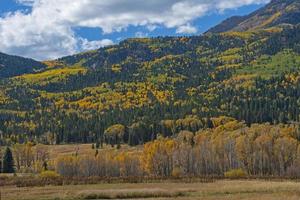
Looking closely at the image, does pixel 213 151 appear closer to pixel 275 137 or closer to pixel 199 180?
pixel 275 137

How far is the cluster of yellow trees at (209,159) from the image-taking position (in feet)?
510

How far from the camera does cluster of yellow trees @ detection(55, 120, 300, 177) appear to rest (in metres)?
156

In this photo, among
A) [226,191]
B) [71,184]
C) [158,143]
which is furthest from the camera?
[158,143]

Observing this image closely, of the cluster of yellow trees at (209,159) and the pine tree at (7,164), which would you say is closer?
the cluster of yellow trees at (209,159)

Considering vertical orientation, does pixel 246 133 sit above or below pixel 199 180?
above

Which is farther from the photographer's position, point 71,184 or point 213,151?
point 213,151

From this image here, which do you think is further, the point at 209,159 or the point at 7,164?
the point at 7,164

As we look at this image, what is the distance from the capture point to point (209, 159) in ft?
543

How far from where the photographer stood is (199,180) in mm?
105188

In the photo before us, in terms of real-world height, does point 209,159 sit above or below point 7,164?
below

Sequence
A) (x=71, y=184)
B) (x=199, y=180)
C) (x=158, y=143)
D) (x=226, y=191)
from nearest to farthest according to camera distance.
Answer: (x=226, y=191), (x=71, y=184), (x=199, y=180), (x=158, y=143)

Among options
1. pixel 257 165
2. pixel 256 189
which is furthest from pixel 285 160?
pixel 256 189

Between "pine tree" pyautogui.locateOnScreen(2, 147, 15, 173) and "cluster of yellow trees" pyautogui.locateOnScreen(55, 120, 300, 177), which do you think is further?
"pine tree" pyautogui.locateOnScreen(2, 147, 15, 173)

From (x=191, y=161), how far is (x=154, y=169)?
1403 cm
